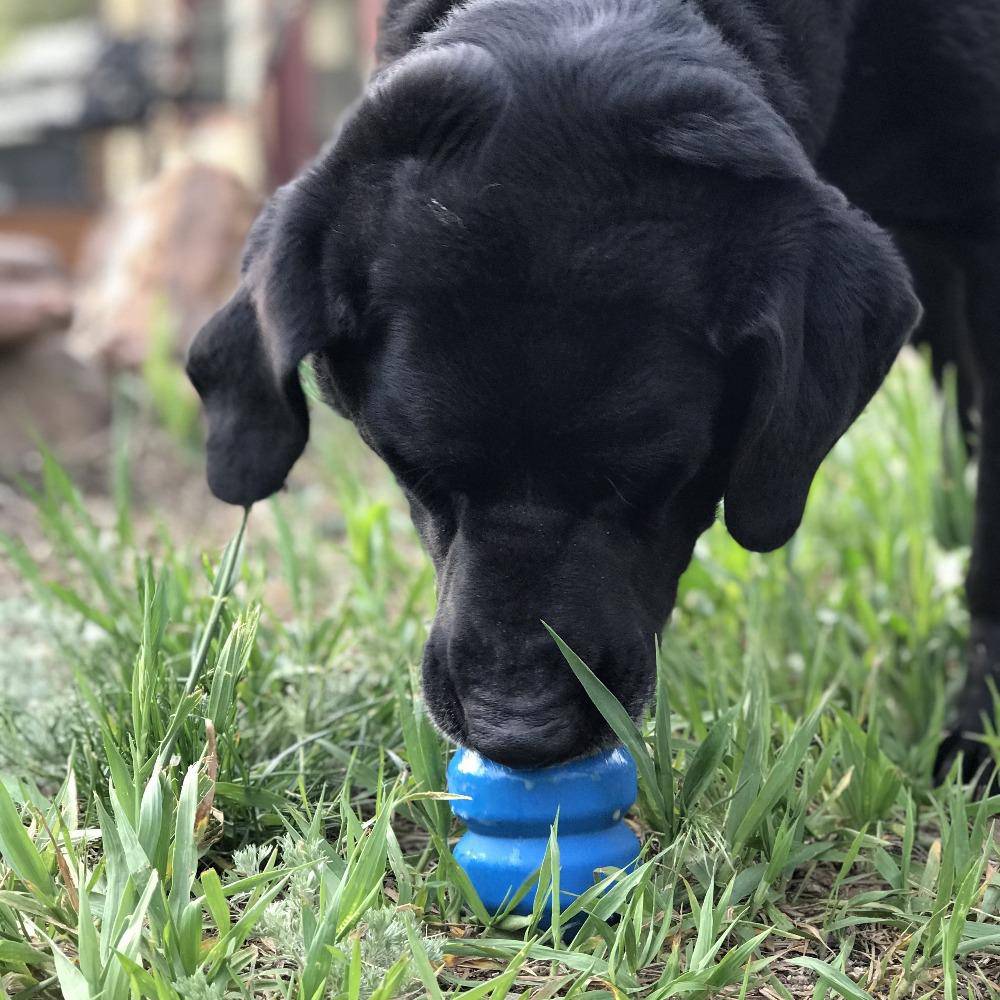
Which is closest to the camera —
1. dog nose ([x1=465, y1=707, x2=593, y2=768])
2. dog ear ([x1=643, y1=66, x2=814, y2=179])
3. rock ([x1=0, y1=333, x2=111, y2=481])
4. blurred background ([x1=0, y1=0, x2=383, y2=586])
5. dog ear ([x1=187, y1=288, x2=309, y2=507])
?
dog nose ([x1=465, y1=707, x2=593, y2=768])

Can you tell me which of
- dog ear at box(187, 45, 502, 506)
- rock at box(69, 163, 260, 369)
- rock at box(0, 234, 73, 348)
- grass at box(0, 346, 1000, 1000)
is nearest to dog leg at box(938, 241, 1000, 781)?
grass at box(0, 346, 1000, 1000)

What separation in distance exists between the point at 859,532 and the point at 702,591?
674mm

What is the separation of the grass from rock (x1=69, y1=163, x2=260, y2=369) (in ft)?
12.5

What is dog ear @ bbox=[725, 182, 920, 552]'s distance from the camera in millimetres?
1992

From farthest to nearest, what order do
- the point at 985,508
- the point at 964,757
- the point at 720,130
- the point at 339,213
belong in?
the point at 985,508 → the point at 964,757 → the point at 339,213 → the point at 720,130

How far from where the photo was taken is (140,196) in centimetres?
756

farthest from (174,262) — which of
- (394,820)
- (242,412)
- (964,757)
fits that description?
(964,757)

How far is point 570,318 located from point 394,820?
2.98 feet

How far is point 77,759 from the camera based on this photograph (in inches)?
86.7

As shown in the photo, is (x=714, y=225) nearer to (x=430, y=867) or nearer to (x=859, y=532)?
(x=430, y=867)

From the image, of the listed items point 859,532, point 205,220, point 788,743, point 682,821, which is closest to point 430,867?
point 682,821

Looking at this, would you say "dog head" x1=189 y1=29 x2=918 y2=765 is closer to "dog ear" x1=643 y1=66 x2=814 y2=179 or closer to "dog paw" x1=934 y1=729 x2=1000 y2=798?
"dog ear" x1=643 y1=66 x2=814 y2=179

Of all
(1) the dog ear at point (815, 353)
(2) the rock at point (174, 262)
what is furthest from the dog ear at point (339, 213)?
(2) the rock at point (174, 262)

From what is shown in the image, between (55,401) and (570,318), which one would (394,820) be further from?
(55,401)
